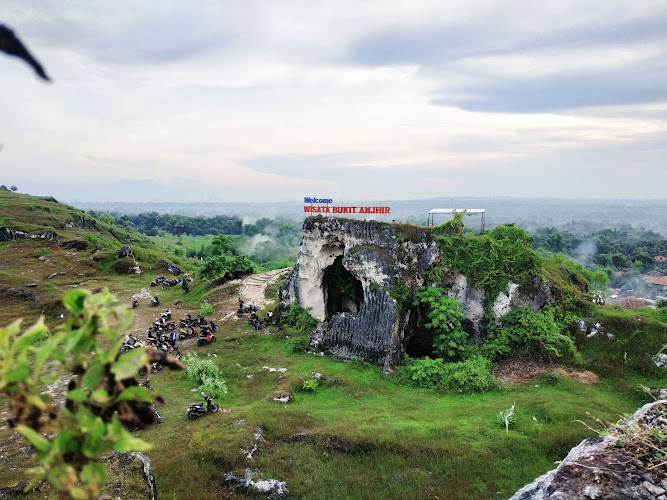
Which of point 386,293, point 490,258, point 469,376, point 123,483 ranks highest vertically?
point 490,258

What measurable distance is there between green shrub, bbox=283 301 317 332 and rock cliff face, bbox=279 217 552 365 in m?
2.33

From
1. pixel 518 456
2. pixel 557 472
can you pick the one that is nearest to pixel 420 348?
pixel 518 456

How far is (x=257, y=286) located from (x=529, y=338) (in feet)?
78.8

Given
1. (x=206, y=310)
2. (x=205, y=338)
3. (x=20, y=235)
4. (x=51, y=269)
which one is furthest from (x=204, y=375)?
(x=20, y=235)

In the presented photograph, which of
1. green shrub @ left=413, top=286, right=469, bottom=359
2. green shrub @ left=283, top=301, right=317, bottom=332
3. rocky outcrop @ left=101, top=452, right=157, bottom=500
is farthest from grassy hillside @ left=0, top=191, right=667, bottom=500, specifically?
green shrub @ left=413, top=286, right=469, bottom=359

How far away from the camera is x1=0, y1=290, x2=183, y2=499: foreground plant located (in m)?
2.01

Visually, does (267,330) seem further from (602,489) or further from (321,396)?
(602,489)

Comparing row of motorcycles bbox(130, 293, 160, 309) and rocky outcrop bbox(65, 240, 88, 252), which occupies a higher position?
rocky outcrop bbox(65, 240, 88, 252)

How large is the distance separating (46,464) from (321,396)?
16.7m

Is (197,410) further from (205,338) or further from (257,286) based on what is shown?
(257,286)

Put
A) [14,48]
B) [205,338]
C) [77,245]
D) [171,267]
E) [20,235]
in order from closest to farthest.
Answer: [14,48]
[205,338]
[171,267]
[77,245]
[20,235]

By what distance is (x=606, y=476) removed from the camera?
513cm

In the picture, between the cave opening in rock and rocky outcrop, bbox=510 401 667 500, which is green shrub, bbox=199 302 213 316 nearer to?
the cave opening in rock

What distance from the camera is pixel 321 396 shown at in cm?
1766
